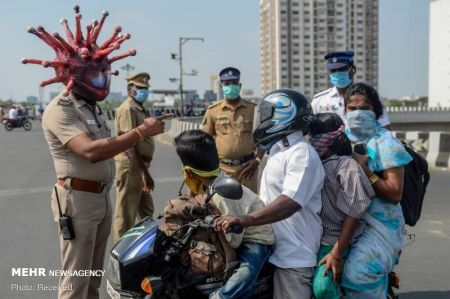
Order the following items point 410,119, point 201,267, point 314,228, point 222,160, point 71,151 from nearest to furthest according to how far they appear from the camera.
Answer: point 201,267 < point 314,228 < point 71,151 < point 222,160 < point 410,119

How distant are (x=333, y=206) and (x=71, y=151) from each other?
165cm

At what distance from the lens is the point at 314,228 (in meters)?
2.58

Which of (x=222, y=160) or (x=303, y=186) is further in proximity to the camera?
(x=222, y=160)

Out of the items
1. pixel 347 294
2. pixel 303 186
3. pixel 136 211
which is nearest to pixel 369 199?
pixel 303 186

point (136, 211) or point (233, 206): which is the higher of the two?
point (233, 206)

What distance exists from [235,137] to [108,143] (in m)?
2.45

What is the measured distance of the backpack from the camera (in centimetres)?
239

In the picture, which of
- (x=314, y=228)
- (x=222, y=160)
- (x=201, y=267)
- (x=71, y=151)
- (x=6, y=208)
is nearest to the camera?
(x=201, y=267)

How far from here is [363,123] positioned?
9.42 feet

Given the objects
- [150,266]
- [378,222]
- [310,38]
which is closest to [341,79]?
[378,222]

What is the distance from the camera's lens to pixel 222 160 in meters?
5.39

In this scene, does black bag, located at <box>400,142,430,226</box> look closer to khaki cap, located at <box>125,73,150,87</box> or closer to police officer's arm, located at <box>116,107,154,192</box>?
police officer's arm, located at <box>116,107,154,192</box>

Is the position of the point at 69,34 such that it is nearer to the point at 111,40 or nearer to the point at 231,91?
the point at 111,40

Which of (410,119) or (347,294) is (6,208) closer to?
(347,294)
